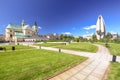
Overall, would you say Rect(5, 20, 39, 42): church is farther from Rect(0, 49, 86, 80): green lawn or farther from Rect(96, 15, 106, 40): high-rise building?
Rect(96, 15, 106, 40): high-rise building

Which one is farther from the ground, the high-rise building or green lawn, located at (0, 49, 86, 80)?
the high-rise building

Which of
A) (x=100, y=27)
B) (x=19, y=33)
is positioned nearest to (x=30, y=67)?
(x=19, y=33)

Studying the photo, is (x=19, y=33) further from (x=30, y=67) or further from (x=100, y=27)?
(x=100, y=27)

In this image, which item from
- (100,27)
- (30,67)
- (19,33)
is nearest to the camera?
(30,67)

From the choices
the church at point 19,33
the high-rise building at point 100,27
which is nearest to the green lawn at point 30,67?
the church at point 19,33

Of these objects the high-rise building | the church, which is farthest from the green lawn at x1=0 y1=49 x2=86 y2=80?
the high-rise building

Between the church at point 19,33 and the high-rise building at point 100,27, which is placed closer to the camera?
the church at point 19,33

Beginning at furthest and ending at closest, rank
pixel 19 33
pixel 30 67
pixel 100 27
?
pixel 100 27, pixel 19 33, pixel 30 67

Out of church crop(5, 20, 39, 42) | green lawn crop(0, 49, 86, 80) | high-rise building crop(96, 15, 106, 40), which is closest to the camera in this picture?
green lawn crop(0, 49, 86, 80)

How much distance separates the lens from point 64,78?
6.83 m

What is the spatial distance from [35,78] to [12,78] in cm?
165

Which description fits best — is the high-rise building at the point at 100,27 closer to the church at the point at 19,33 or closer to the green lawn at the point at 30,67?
the church at the point at 19,33

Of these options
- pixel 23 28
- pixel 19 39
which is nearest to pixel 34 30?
pixel 23 28

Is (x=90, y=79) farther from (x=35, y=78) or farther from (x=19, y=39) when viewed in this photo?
(x=19, y=39)
